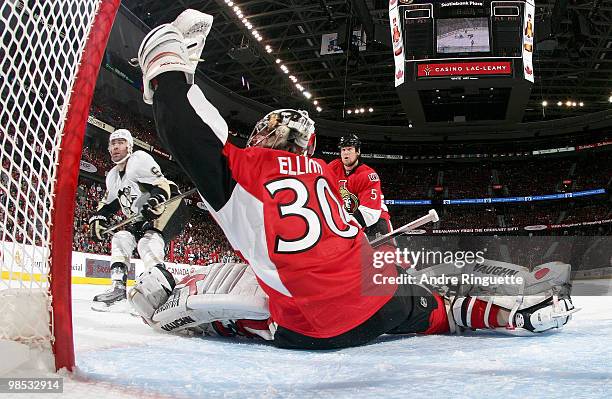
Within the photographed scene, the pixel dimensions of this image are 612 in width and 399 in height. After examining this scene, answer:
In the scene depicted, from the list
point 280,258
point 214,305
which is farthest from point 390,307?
point 214,305

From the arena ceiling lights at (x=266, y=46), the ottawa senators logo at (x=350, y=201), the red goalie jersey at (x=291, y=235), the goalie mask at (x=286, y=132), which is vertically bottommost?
the red goalie jersey at (x=291, y=235)

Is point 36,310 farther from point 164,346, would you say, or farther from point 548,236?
point 548,236

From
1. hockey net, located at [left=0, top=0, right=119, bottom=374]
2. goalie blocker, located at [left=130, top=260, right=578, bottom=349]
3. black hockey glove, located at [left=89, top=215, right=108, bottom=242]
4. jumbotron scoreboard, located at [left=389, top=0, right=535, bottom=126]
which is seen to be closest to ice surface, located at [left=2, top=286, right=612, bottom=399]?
goalie blocker, located at [left=130, top=260, right=578, bottom=349]

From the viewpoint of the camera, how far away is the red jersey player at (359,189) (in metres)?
3.24

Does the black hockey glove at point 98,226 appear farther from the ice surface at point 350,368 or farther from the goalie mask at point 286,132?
the goalie mask at point 286,132

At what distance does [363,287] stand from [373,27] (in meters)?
8.41

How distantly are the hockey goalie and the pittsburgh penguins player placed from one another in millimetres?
1393

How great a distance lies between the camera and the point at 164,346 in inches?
68.7

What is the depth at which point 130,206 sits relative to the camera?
3805 millimetres

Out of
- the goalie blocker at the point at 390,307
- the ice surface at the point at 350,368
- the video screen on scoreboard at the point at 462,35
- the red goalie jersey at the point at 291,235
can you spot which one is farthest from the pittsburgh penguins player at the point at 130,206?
the video screen on scoreboard at the point at 462,35

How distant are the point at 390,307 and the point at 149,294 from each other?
1063 millimetres

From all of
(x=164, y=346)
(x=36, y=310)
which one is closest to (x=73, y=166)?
(x=36, y=310)

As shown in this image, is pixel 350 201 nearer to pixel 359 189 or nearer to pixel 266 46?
pixel 359 189

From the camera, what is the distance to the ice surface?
1046 mm
